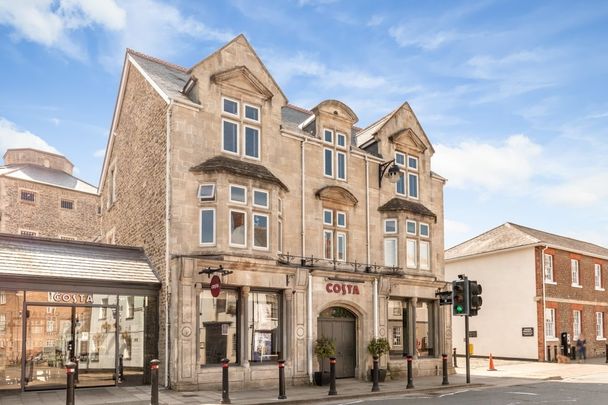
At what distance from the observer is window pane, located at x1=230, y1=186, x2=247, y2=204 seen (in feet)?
63.2

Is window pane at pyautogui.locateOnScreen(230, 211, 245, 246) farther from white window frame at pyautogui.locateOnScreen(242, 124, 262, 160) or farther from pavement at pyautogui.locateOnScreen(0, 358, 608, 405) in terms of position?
pavement at pyautogui.locateOnScreen(0, 358, 608, 405)

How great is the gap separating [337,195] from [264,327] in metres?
5.96

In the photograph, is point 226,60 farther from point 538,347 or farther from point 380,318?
point 538,347

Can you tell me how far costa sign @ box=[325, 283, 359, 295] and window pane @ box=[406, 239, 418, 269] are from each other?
353cm

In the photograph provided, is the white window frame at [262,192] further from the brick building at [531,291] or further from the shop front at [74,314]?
the brick building at [531,291]

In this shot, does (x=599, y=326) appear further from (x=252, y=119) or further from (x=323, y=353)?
(x=252, y=119)

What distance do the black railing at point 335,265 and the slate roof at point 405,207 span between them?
2417mm

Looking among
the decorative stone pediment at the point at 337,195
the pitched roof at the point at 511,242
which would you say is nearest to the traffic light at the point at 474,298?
the decorative stone pediment at the point at 337,195

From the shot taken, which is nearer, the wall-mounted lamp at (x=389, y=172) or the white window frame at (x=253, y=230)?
the white window frame at (x=253, y=230)

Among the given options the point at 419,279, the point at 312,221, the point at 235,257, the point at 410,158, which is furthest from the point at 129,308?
the point at 410,158

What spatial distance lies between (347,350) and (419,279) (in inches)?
179

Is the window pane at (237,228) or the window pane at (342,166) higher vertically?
the window pane at (342,166)

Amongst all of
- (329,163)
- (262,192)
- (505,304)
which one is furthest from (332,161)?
(505,304)

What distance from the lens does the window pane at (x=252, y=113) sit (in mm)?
20875
